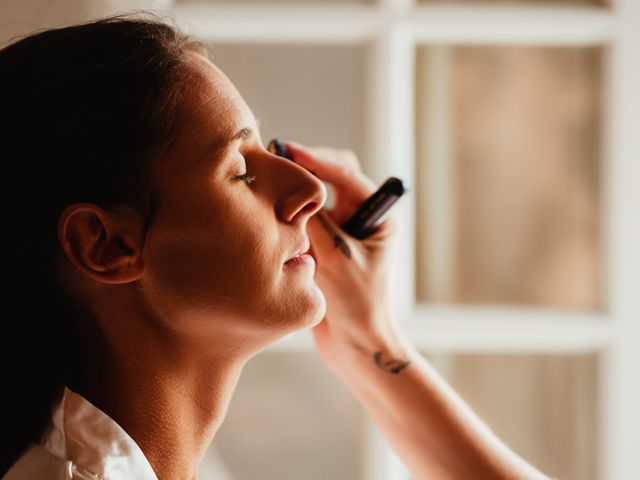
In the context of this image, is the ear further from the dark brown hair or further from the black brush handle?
the black brush handle

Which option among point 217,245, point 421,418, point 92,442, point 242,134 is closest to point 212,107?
point 242,134

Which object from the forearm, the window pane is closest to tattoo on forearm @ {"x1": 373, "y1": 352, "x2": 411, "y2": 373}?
the forearm

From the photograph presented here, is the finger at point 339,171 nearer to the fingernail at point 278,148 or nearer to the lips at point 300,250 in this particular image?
the fingernail at point 278,148

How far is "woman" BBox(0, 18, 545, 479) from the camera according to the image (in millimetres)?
825

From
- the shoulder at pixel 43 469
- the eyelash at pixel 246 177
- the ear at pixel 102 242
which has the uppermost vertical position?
the eyelash at pixel 246 177

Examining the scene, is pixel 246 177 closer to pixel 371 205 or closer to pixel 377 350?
pixel 371 205

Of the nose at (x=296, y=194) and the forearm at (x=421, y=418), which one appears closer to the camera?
the nose at (x=296, y=194)

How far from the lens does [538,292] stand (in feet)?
4.31

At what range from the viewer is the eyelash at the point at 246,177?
87 centimetres

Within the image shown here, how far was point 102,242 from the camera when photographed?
0.84m

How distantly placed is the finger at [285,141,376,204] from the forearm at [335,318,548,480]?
0.20 meters

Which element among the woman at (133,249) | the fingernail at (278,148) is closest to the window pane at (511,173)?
the fingernail at (278,148)

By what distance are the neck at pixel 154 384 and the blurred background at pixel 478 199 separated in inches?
13.6

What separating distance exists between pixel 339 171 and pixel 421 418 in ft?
1.15
